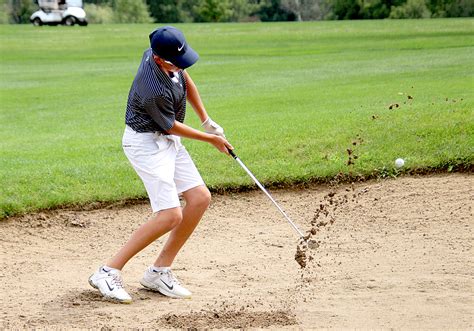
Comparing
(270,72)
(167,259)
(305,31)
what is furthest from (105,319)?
(305,31)

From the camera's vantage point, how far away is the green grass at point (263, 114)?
10.7m

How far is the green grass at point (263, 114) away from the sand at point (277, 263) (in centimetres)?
50

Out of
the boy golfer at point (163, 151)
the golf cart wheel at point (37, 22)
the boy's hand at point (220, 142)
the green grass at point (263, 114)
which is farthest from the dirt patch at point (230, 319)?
the golf cart wheel at point (37, 22)

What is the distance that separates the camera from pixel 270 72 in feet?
78.5

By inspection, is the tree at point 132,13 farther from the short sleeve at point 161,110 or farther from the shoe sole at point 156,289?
the short sleeve at point 161,110

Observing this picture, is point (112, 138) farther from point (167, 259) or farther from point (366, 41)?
point (366, 41)

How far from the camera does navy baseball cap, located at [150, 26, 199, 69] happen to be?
6660 mm

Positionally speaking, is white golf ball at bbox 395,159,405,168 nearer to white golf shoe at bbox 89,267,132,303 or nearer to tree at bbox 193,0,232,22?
white golf shoe at bbox 89,267,132,303

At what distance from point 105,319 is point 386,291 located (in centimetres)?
212

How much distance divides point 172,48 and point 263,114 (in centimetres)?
874

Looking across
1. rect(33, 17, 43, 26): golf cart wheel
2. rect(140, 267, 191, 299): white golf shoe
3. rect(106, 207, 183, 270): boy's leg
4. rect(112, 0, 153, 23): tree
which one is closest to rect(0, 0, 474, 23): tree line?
rect(112, 0, 153, 23): tree

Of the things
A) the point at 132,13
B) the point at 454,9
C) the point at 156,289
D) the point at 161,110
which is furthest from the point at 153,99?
the point at 132,13

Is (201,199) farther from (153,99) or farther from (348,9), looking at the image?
(348,9)

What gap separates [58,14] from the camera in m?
62.9
